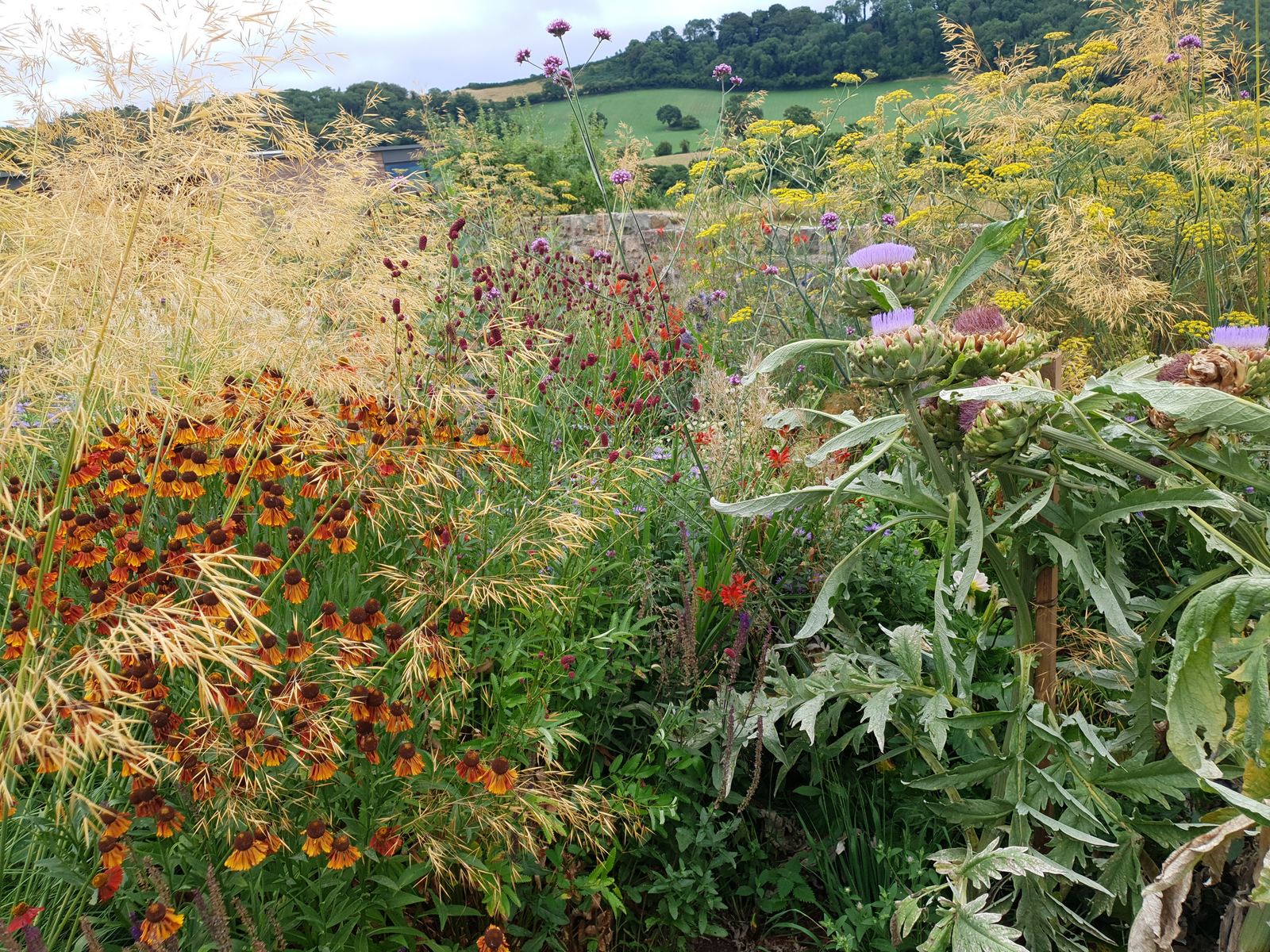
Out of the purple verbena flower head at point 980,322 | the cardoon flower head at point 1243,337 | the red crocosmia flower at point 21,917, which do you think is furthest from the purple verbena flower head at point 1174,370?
the red crocosmia flower at point 21,917

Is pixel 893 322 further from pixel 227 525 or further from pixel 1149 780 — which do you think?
pixel 227 525

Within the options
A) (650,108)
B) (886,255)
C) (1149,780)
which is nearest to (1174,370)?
(886,255)

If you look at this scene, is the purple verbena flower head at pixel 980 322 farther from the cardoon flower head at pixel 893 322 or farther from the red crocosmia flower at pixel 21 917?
the red crocosmia flower at pixel 21 917

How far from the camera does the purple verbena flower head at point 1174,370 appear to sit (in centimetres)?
160

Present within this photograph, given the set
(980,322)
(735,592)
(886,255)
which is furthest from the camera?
(735,592)

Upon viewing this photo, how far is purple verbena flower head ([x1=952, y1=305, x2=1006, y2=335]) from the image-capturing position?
61.1 inches

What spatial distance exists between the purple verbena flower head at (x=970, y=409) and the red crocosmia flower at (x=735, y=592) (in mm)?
700

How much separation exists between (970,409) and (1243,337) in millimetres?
483

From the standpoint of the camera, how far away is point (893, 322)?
1480 millimetres

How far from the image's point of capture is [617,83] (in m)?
17.9

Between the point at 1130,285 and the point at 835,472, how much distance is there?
2.25 m

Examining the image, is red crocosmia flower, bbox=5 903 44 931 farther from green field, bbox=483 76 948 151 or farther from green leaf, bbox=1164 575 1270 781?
green field, bbox=483 76 948 151

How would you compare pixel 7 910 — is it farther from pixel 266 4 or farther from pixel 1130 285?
pixel 1130 285

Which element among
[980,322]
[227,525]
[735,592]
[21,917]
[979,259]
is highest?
[979,259]
